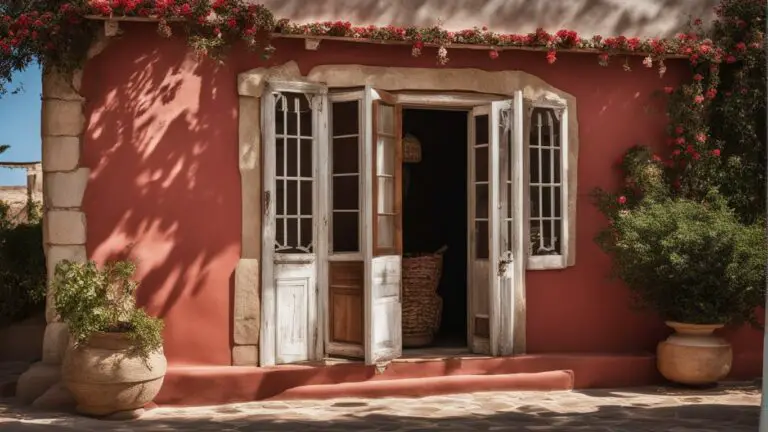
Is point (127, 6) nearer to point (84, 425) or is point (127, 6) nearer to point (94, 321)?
point (94, 321)

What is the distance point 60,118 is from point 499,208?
386cm

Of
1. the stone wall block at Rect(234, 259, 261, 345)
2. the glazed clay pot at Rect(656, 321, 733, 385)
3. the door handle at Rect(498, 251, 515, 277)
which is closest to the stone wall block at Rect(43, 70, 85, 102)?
the stone wall block at Rect(234, 259, 261, 345)

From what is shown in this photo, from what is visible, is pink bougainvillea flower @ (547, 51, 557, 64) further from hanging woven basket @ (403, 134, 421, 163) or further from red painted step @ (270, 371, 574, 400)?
red painted step @ (270, 371, 574, 400)

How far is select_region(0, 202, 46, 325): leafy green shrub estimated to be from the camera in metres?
9.08

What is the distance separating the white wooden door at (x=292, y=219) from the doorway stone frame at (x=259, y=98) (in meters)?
0.08

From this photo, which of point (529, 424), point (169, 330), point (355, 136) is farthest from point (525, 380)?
point (169, 330)

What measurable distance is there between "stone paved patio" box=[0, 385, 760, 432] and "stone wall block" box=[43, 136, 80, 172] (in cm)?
197

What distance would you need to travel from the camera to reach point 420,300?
8.90 m

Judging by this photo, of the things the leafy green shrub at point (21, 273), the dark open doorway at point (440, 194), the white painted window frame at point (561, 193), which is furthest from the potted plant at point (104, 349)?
the dark open doorway at point (440, 194)

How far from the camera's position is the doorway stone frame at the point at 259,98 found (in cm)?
745

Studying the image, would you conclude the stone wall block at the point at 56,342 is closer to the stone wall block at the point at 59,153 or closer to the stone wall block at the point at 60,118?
the stone wall block at the point at 59,153

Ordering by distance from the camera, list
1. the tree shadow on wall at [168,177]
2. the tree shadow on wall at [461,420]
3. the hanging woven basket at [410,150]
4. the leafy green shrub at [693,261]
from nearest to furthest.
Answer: the tree shadow on wall at [461,420] → the tree shadow on wall at [168,177] → the leafy green shrub at [693,261] → the hanging woven basket at [410,150]

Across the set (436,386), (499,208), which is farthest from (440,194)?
(436,386)

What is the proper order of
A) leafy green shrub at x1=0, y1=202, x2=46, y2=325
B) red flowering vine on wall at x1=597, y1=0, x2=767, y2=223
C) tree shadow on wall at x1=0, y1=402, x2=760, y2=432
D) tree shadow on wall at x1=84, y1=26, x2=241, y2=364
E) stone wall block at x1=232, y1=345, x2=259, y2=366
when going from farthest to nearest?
leafy green shrub at x1=0, y1=202, x2=46, y2=325 → red flowering vine on wall at x1=597, y1=0, x2=767, y2=223 → stone wall block at x1=232, y1=345, x2=259, y2=366 → tree shadow on wall at x1=84, y1=26, x2=241, y2=364 → tree shadow on wall at x1=0, y1=402, x2=760, y2=432
